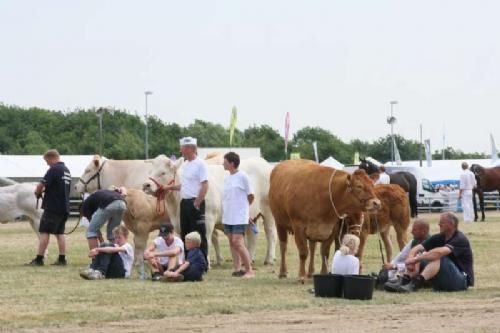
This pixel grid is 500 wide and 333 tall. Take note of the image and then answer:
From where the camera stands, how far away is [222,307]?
12562 millimetres

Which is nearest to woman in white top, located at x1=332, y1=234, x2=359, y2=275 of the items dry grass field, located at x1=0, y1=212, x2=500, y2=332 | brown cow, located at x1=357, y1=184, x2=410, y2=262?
dry grass field, located at x1=0, y1=212, x2=500, y2=332

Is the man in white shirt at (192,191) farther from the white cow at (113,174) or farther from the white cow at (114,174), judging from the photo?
the white cow at (113,174)

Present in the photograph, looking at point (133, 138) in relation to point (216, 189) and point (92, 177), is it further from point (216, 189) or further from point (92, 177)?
point (216, 189)

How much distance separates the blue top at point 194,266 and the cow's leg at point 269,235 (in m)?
4.43

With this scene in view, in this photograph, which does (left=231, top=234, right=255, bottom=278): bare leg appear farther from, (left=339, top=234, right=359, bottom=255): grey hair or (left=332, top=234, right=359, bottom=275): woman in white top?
(left=332, top=234, right=359, bottom=275): woman in white top

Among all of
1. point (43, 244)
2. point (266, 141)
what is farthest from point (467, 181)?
point (266, 141)

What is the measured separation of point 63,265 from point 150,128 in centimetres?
7987

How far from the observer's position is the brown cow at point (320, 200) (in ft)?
52.2

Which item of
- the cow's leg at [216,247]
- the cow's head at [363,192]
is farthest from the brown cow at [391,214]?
the cow's leg at [216,247]

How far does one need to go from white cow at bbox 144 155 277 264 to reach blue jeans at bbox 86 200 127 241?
54 cm

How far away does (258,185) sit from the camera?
21.0m

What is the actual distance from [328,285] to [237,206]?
3.68m

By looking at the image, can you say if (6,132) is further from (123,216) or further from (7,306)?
(7,306)

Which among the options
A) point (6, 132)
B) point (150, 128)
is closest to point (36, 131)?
point (6, 132)
